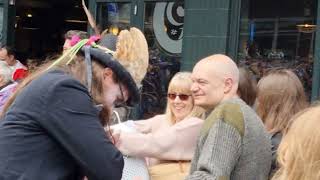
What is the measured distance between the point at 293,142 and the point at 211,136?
3.68 ft

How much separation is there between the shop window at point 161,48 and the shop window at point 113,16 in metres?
0.41

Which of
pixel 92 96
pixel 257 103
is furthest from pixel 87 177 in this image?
pixel 257 103

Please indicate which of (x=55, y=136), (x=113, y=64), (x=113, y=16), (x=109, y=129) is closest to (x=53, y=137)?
(x=55, y=136)

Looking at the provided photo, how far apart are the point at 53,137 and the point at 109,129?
612 mm

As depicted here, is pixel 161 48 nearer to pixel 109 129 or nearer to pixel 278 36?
pixel 278 36

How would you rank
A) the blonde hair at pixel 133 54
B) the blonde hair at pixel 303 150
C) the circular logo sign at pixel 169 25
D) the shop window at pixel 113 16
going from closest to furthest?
the blonde hair at pixel 303 150
the blonde hair at pixel 133 54
the circular logo sign at pixel 169 25
the shop window at pixel 113 16

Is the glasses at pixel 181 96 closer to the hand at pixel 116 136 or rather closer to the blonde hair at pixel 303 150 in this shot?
the hand at pixel 116 136

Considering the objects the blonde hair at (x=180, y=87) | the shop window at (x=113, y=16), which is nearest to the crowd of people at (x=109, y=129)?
the blonde hair at (x=180, y=87)

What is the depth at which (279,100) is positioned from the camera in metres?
3.68

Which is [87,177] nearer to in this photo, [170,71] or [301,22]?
[301,22]

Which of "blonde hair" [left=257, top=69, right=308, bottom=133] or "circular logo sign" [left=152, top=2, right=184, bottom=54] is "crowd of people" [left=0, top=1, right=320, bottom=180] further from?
"circular logo sign" [left=152, top=2, right=184, bottom=54]

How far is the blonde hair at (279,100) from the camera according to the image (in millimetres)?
3666

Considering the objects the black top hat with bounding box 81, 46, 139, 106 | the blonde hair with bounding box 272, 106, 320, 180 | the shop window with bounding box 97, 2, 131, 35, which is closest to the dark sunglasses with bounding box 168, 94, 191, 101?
the black top hat with bounding box 81, 46, 139, 106

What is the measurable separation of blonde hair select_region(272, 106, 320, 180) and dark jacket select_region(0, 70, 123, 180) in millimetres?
664
